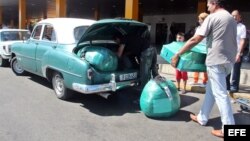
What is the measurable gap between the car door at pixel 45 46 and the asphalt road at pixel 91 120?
2.33ft

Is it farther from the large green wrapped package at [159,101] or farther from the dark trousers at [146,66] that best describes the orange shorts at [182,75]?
the large green wrapped package at [159,101]

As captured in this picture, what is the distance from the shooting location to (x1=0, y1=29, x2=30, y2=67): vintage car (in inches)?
410

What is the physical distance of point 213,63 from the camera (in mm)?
4375

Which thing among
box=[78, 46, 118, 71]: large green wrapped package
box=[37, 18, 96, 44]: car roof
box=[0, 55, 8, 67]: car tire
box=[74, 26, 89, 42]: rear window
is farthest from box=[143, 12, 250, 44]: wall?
box=[78, 46, 118, 71]: large green wrapped package

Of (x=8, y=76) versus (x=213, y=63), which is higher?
(x=213, y=63)

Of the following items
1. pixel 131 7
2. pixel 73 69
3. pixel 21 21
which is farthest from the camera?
pixel 21 21

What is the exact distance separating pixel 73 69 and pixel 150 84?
145cm

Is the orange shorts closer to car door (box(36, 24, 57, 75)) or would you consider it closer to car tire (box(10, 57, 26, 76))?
car door (box(36, 24, 57, 75))

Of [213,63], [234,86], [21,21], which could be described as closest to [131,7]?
[234,86]

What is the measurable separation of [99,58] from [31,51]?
96.8 inches

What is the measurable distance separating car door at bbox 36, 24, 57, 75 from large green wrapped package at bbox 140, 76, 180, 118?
245 cm

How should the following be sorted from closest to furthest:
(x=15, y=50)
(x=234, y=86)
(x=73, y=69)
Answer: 1. (x=73, y=69)
2. (x=234, y=86)
3. (x=15, y=50)

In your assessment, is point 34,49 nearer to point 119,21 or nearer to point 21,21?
point 119,21

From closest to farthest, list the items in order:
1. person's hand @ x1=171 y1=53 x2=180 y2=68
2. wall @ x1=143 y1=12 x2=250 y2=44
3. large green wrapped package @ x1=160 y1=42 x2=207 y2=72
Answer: person's hand @ x1=171 y1=53 x2=180 y2=68
large green wrapped package @ x1=160 y1=42 x2=207 y2=72
wall @ x1=143 y1=12 x2=250 y2=44
